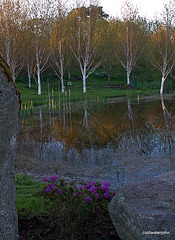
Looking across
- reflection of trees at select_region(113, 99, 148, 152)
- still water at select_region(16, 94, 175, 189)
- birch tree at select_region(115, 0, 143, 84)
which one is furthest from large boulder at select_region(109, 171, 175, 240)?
birch tree at select_region(115, 0, 143, 84)

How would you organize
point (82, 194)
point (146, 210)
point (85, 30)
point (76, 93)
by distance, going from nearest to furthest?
point (146, 210) < point (82, 194) < point (76, 93) < point (85, 30)

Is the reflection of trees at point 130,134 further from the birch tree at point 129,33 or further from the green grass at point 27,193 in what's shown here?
the birch tree at point 129,33

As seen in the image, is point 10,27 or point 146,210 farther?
point 10,27

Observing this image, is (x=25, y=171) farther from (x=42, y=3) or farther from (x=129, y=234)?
(x=42, y=3)

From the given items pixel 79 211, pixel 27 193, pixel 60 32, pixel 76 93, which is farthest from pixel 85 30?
pixel 79 211

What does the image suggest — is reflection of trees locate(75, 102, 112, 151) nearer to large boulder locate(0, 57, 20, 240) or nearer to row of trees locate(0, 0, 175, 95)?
large boulder locate(0, 57, 20, 240)

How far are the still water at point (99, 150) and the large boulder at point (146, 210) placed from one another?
2692mm

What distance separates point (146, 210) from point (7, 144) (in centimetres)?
143

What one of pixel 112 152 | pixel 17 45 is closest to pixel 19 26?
pixel 17 45

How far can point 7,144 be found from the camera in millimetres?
2385

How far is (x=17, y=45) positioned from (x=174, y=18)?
803 inches

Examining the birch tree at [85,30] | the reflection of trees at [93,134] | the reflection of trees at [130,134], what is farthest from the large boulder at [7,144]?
the birch tree at [85,30]

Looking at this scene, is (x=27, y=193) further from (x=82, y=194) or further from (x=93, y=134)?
(x=93, y=134)

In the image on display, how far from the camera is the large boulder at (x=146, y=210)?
2043 mm
